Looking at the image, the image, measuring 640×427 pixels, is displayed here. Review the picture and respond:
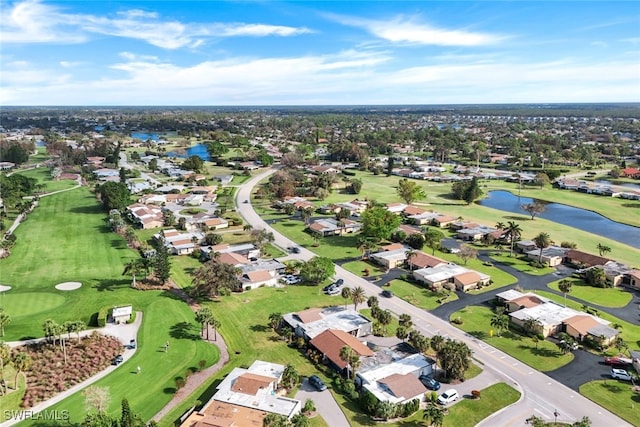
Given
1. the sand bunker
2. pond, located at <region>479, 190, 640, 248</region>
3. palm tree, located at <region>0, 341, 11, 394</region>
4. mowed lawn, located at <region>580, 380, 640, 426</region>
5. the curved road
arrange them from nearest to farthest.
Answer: the curved road
mowed lawn, located at <region>580, 380, 640, 426</region>
palm tree, located at <region>0, 341, 11, 394</region>
the sand bunker
pond, located at <region>479, 190, 640, 248</region>

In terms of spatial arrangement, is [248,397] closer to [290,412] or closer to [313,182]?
[290,412]

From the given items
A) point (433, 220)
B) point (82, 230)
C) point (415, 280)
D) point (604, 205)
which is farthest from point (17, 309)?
point (604, 205)

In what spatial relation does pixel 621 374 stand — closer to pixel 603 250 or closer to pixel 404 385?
pixel 404 385

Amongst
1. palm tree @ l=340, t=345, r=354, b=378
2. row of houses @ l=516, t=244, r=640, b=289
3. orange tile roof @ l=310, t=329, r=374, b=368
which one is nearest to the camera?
palm tree @ l=340, t=345, r=354, b=378

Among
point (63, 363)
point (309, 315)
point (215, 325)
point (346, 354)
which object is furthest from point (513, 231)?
point (63, 363)

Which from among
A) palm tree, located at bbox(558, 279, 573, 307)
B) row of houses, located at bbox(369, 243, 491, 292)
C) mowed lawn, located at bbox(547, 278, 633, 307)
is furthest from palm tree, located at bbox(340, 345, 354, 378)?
mowed lawn, located at bbox(547, 278, 633, 307)

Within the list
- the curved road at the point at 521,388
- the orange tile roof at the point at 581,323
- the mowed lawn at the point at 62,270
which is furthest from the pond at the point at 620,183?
the mowed lawn at the point at 62,270

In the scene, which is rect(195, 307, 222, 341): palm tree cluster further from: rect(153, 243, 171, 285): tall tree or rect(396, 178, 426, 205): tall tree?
rect(396, 178, 426, 205): tall tree
